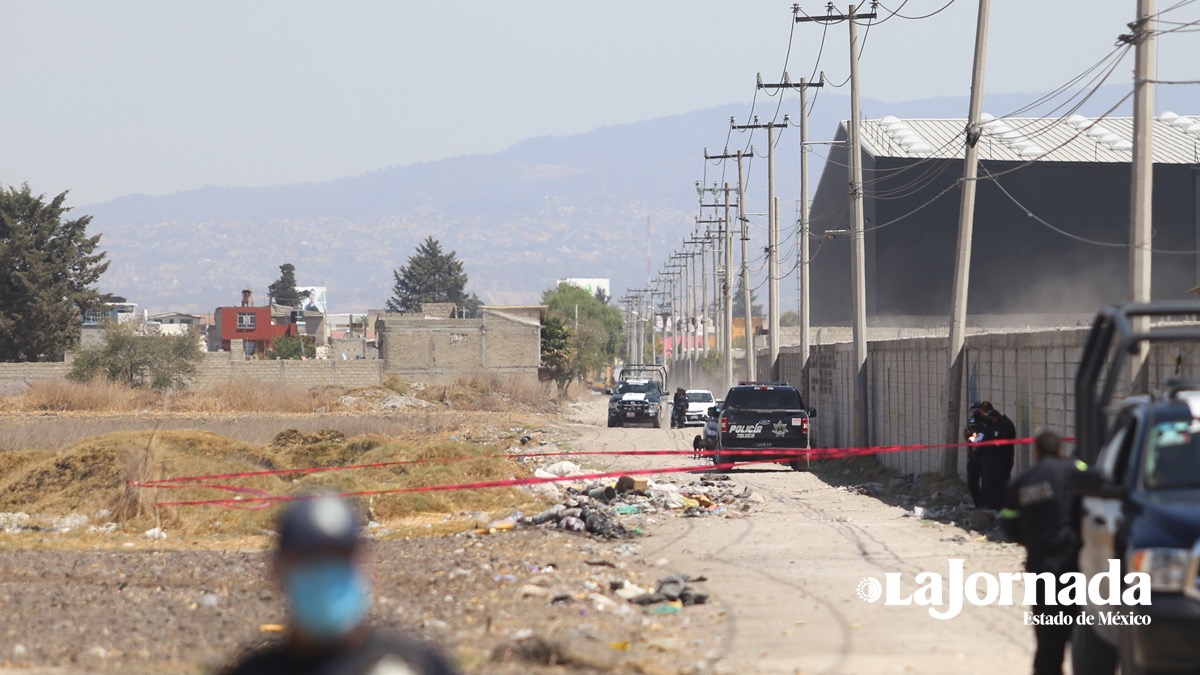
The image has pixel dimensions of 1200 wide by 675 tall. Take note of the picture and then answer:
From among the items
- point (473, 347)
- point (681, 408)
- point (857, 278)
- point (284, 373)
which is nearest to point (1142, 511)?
point (857, 278)

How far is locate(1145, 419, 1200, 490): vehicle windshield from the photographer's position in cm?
797

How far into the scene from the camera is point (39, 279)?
288 ft

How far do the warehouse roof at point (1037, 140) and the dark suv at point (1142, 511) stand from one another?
79.3 metres

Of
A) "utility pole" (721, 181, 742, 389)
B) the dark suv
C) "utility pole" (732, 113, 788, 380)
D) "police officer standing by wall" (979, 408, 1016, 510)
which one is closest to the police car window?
the dark suv

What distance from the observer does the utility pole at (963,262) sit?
2325 centimetres

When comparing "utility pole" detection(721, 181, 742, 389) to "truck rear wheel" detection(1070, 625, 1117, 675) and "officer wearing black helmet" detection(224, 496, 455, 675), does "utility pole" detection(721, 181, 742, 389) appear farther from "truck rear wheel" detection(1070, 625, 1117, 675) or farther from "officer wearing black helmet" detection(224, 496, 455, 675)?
"officer wearing black helmet" detection(224, 496, 455, 675)

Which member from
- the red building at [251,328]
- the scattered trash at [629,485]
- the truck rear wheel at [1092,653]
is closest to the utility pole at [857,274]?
the scattered trash at [629,485]

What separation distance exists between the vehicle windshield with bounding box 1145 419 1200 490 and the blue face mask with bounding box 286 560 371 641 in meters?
5.96

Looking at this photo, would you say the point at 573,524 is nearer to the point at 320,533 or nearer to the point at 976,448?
the point at 976,448

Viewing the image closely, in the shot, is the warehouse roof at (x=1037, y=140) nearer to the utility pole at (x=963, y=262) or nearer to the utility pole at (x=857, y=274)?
the utility pole at (x=857, y=274)

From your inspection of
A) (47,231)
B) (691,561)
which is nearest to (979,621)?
(691,561)

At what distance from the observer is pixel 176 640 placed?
10.9 meters

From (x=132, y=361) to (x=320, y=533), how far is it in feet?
236

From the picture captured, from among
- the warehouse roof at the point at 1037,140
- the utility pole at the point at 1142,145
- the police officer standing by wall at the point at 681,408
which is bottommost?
the police officer standing by wall at the point at 681,408
